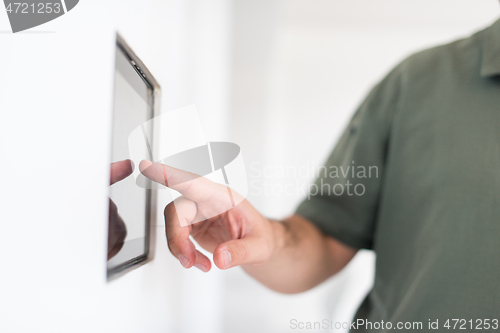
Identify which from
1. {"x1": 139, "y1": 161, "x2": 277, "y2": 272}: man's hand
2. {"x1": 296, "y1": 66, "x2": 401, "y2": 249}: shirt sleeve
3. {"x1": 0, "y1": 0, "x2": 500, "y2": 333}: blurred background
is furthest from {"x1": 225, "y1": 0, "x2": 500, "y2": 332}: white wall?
{"x1": 139, "y1": 161, "x2": 277, "y2": 272}: man's hand

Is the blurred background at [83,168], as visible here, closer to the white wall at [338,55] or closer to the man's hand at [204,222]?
the man's hand at [204,222]

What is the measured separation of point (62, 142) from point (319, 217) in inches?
13.7

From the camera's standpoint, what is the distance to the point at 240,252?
16cm

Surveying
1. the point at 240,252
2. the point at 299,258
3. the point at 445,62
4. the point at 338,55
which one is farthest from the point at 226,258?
the point at 338,55

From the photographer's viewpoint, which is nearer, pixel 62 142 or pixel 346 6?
pixel 62 142

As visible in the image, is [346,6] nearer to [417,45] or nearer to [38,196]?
[417,45]

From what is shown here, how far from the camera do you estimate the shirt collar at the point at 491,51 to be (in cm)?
33

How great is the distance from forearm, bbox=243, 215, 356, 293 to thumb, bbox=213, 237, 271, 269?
51 mm

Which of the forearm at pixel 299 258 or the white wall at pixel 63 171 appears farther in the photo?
the forearm at pixel 299 258

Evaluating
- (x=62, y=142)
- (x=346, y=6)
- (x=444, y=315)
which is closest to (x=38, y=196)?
(x=62, y=142)

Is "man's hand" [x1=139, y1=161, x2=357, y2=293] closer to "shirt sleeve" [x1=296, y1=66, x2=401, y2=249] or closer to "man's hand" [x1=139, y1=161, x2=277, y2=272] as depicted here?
"man's hand" [x1=139, y1=161, x2=277, y2=272]

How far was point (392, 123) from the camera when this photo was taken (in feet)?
1.28

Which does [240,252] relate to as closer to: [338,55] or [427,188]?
[427,188]

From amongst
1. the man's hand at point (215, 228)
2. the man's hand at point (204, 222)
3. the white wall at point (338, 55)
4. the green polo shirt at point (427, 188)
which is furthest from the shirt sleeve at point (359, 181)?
the white wall at point (338, 55)
